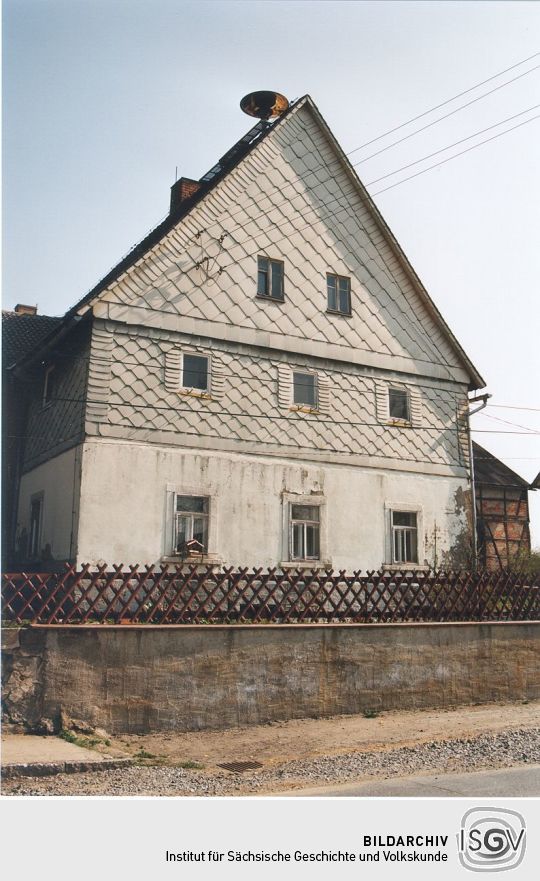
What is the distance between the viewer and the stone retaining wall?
39.9ft

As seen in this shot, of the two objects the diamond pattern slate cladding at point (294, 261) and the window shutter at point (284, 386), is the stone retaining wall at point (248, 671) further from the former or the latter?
the diamond pattern slate cladding at point (294, 261)

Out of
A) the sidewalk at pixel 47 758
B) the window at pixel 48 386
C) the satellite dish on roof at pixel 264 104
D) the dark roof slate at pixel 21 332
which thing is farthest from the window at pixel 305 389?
the sidewalk at pixel 47 758

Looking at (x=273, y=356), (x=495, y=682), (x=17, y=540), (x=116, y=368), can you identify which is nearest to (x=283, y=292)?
(x=273, y=356)

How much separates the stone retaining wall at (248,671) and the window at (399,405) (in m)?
6.88

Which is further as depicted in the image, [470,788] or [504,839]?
[470,788]

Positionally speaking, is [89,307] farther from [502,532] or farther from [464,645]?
[502,532]

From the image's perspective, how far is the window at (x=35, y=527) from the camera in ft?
61.9

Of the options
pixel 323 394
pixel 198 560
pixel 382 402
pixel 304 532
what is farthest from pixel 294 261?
pixel 198 560

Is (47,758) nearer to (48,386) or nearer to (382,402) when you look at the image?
(48,386)

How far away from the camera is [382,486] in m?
20.7

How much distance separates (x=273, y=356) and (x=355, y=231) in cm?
499

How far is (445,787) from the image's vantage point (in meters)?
8.91

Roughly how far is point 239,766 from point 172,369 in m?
9.94

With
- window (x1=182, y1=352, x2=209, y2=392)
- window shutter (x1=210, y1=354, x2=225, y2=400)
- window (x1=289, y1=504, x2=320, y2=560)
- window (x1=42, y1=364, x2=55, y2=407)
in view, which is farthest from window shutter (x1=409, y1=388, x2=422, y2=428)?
window (x1=42, y1=364, x2=55, y2=407)
